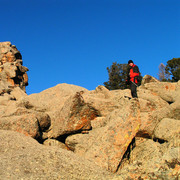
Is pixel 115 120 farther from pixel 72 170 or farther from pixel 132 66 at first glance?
pixel 132 66

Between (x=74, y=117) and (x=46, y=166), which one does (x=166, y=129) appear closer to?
(x=74, y=117)

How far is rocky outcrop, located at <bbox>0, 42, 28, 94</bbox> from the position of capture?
29.1 metres

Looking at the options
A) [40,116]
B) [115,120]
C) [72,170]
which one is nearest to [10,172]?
[72,170]

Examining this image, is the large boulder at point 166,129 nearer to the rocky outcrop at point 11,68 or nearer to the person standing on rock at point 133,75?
the person standing on rock at point 133,75

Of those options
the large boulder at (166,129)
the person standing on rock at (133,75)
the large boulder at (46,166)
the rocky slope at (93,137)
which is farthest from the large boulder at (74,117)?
the large boulder at (46,166)

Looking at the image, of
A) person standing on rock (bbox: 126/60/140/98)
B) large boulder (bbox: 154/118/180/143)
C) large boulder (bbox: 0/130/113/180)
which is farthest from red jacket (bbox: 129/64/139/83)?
large boulder (bbox: 0/130/113/180)

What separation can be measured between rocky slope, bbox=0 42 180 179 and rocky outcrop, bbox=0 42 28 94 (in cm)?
1405

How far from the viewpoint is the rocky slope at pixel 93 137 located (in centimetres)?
609

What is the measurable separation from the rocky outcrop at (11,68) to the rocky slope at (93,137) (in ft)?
46.1

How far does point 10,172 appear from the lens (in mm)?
6023

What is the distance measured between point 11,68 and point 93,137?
23.1 m

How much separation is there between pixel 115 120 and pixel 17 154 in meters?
3.78

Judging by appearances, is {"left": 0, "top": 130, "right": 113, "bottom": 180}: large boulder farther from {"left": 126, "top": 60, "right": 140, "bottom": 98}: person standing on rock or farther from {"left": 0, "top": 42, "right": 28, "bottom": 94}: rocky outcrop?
{"left": 0, "top": 42, "right": 28, "bottom": 94}: rocky outcrop

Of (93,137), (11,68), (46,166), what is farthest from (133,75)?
(11,68)
